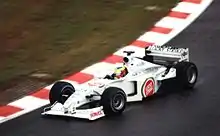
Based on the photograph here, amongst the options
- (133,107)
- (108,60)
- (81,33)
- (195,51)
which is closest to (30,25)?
(81,33)

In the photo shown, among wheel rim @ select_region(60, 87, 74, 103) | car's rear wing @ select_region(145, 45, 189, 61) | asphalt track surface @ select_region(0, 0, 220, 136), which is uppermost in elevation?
car's rear wing @ select_region(145, 45, 189, 61)

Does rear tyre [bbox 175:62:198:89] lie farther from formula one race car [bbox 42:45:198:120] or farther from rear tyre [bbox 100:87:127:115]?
rear tyre [bbox 100:87:127:115]

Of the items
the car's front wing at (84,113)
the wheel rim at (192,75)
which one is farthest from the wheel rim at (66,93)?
the wheel rim at (192,75)

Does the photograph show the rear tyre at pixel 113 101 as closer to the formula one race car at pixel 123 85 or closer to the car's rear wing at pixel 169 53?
the formula one race car at pixel 123 85

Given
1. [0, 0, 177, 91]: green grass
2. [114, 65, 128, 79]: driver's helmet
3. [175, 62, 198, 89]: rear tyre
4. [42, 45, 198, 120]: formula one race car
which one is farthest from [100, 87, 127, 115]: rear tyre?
[0, 0, 177, 91]: green grass

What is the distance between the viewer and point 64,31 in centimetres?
1427

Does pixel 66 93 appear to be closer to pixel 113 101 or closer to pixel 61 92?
pixel 61 92

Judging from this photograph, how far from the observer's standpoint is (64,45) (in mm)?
13602

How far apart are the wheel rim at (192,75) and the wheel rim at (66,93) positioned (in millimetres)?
1874

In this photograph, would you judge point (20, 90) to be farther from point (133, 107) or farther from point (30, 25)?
point (30, 25)

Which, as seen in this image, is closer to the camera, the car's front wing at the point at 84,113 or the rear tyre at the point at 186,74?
the car's front wing at the point at 84,113

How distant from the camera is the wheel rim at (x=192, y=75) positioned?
11047mm

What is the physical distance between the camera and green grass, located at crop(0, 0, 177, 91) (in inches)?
499

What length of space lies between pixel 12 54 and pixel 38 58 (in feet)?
1.69
